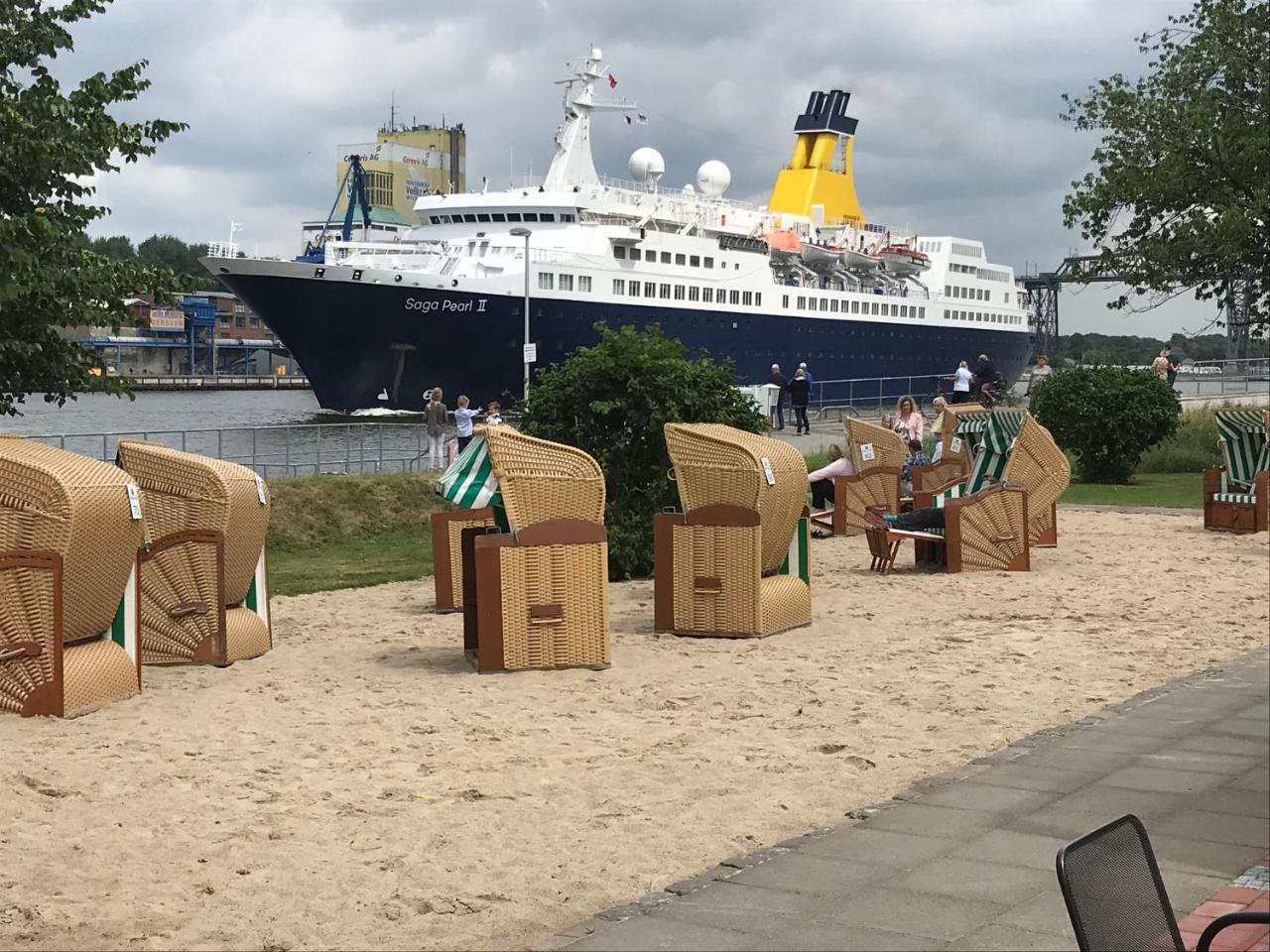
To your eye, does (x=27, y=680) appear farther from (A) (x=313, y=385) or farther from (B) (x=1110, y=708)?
(A) (x=313, y=385)

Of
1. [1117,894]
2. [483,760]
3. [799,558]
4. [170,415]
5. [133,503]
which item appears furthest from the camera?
[170,415]

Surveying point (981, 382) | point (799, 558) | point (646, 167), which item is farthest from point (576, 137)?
point (799, 558)

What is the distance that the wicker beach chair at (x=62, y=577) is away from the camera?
7191 mm

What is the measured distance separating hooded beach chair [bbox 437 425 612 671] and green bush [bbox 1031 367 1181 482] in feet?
48.8

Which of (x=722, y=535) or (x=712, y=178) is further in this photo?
(x=712, y=178)

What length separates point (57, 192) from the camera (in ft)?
32.1

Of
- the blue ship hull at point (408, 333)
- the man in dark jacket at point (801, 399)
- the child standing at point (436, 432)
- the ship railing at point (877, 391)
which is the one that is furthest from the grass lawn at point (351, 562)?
the ship railing at point (877, 391)

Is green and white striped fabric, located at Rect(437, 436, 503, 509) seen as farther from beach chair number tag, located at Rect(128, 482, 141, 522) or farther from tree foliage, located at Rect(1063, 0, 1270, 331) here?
tree foliage, located at Rect(1063, 0, 1270, 331)

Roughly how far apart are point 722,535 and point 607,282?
42.6m

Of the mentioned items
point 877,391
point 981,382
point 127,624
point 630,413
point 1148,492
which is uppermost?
point 877,391

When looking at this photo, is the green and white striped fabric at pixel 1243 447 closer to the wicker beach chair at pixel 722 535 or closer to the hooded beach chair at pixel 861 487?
the hooded beach chair at pixel 861 487

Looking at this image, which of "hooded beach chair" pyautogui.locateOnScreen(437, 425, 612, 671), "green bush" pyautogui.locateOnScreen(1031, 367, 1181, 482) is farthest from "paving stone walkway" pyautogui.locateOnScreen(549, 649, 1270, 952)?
"green bush" pyautogui.locateOnScreen(1031, 367, 1181, 482)

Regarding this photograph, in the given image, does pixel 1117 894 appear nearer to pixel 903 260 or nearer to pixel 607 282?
pixel 607 282

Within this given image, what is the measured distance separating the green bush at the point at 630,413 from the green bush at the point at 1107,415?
418 inches
